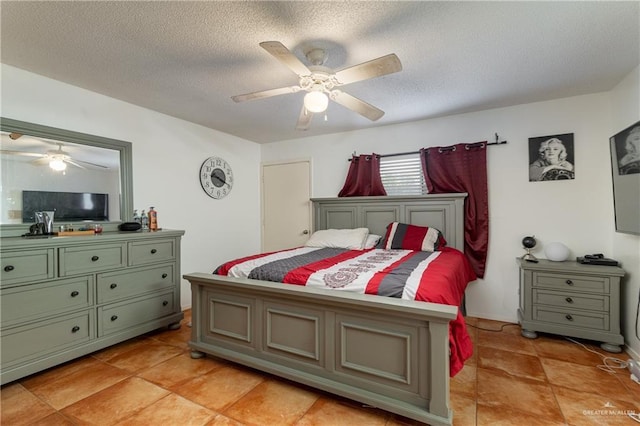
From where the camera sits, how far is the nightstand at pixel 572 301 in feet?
8.20

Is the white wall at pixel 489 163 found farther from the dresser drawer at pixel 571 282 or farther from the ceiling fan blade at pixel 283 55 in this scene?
the ceiling fan blade at pixel 283 55

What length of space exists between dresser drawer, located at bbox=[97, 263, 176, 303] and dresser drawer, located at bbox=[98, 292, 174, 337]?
78 mm

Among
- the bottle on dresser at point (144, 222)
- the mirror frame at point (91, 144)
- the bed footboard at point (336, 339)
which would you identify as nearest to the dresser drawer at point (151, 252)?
the bottle on dresser at point (144, 222)

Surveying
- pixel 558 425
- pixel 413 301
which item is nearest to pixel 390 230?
pixel 413 301

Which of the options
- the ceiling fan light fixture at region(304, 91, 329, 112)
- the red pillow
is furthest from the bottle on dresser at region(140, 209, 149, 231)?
the red pillow

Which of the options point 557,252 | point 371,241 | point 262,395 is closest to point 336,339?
point 262,395

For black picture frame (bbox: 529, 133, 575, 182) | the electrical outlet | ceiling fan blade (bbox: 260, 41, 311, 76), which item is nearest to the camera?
ceiling fan blade (bbox: 260, 41, 311, 76)

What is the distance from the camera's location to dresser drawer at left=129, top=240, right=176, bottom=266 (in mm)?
2691

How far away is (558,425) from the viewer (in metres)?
1.64

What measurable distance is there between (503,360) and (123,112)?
13.8 ft

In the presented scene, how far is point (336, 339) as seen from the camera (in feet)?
6.10

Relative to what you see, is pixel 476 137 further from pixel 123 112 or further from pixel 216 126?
pixel 123 112

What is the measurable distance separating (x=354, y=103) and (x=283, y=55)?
0.75 m

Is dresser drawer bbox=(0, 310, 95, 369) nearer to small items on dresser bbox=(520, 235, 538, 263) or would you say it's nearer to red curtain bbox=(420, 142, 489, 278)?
red curtain bbox=(420, 142, 489, 278)
